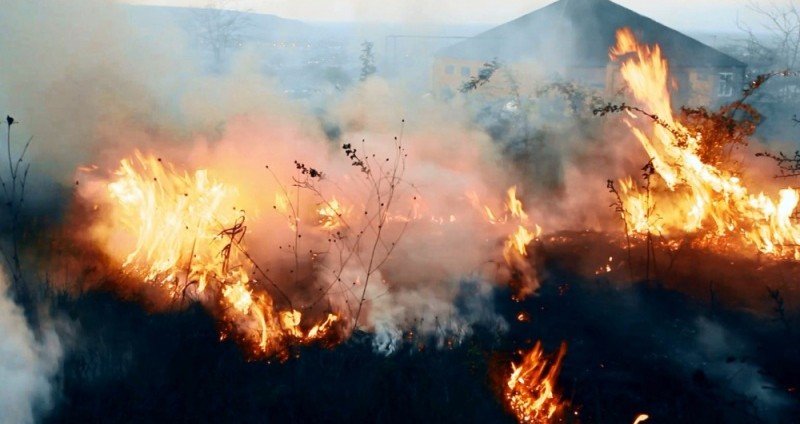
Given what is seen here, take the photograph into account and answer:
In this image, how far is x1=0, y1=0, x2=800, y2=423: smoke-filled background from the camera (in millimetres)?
5004

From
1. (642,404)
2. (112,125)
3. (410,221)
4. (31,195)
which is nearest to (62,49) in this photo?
(112,125)

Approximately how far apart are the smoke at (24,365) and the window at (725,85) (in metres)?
22.0

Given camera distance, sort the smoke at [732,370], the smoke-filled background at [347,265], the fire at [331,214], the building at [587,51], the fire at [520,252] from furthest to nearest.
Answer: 1. the building at [587,51]
2. the fire at [331,214]
3. the fire at [520,252]
4. the smoke at [732,370]
5. the smoke-filled background at [347,265]

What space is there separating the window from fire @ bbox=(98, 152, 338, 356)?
18520 millimetres

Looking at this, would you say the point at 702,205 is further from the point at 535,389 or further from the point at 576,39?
the point at 576,39

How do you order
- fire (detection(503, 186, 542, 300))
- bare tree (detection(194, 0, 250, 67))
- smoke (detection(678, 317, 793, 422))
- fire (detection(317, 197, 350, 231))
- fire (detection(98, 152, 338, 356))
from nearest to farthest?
1. smoke (detection(678, 317, 793, 422))
2. fire (detection(98, 152, 338, 356))
3. fire (detection(503, 186, 542, 300))
4. fire (detection(317, 197, 350, 231))
5. bare tree (detection(194, 0, 250, 67))

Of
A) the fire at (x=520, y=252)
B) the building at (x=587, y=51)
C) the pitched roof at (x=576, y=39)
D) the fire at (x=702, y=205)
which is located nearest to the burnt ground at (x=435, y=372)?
the fire at (x=520, y=252)

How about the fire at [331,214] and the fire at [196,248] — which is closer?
the fire at [196,248]

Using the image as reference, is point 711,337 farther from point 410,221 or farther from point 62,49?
point 62,49

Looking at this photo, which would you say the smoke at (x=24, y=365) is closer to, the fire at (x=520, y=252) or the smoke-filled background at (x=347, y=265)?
the smoke-filled background at (x=347, y=265)

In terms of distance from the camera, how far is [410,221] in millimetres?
9188

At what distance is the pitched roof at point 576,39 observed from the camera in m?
20.5

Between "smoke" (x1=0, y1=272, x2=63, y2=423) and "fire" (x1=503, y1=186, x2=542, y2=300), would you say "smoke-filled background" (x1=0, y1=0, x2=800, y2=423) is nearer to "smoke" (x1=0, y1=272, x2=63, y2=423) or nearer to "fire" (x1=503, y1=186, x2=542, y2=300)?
"smoke" (x1=0, y1=272, x2=63, y2=423)

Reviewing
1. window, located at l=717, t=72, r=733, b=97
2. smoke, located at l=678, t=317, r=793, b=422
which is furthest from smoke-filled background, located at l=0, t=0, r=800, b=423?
window, located at l=717, t=72, r=733, b=97
